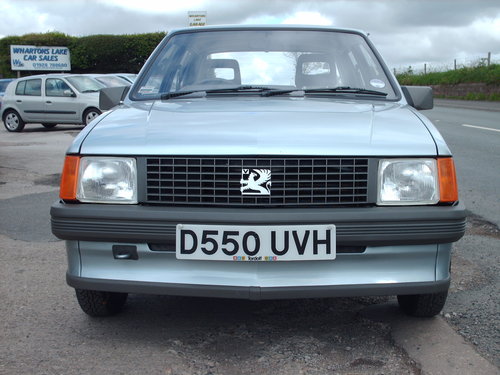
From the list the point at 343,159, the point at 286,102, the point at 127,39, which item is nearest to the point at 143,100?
the point at 286,102

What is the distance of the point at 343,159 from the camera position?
9.45 feet

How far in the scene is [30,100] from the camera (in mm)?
18469

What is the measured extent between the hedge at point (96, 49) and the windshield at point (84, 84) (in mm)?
18205

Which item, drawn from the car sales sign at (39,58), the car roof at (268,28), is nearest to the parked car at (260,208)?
the car roof at (268,28)

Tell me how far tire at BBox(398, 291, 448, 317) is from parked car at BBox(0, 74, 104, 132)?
1479 cm

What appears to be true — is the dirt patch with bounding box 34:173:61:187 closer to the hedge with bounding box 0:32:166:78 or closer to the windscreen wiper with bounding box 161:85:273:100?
the windscreen wiper with bounding box 161:85:273:100

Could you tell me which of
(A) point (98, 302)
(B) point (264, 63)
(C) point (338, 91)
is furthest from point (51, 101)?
(A) point (98, 302)

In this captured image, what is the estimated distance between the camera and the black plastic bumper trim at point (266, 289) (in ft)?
9.30

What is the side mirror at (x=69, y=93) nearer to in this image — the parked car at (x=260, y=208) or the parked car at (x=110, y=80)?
the parked car at (x=110, y=80)

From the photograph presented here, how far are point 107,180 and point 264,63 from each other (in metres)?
1.49

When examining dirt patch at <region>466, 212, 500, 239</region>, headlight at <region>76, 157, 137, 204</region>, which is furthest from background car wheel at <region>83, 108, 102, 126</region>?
headlight at <region>76, 157, 137, 204</region>

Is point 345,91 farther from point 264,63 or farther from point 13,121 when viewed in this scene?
point 13,121

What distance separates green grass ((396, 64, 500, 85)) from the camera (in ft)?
93.6

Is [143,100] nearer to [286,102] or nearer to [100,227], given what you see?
[286,102]
